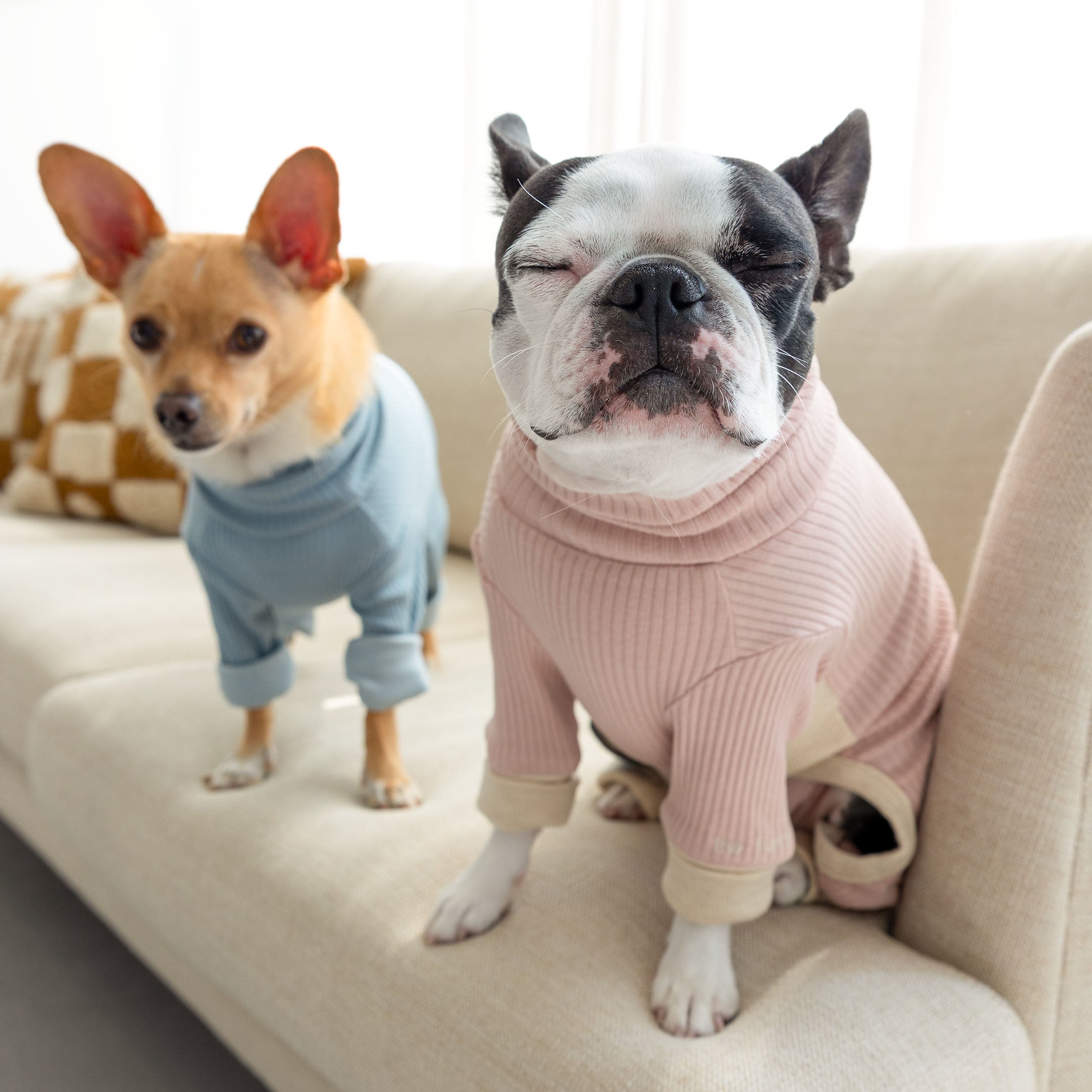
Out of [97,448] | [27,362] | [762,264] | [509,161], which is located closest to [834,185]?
[762,264]

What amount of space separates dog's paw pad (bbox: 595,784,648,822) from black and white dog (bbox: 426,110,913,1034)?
11.4 inches

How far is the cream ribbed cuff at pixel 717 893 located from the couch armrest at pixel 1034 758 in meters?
0.18

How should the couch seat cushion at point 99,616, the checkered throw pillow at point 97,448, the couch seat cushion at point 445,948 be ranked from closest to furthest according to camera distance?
the couch seat cushion at point 445,948, the couch seat cushion at point 99,616, the checkered throw pillow at point 97,448

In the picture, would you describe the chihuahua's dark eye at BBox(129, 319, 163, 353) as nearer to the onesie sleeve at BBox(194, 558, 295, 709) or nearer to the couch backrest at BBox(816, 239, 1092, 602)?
the onesie sleeve at BBox(194, 558, 295, 709)

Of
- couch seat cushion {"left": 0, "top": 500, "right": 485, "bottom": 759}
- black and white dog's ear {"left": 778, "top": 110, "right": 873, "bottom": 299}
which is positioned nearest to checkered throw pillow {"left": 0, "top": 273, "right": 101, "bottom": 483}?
couch seat cushion {"left": 0, "top": 500, "right": 485, "bottom": 759}

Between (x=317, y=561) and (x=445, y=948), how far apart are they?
0.54 m

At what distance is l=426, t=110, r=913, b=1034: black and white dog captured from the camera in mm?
661

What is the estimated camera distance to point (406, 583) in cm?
129

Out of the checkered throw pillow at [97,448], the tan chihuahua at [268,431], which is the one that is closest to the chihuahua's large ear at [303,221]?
the tan chihuahua at [268,431]

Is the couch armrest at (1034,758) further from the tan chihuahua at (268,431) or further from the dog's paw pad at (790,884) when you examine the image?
the tan chihuahua at (268,431)

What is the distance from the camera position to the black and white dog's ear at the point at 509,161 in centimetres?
83

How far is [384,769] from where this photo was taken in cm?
116

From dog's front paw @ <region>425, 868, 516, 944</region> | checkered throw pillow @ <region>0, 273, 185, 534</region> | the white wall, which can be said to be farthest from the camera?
checkered throw pillow @ <region>0, 273, 185, 534</region>

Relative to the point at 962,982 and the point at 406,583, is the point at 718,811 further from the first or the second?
the point at 406,583
